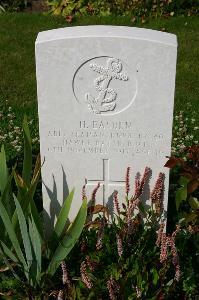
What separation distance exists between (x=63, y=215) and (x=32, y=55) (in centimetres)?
442

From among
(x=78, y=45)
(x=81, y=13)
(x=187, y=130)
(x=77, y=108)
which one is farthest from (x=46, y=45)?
(x=81, y=13)

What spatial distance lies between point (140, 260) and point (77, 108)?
1011 millimetres

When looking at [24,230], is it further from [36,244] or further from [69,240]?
[69,240]

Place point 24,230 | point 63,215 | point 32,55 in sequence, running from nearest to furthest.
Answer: point 24,230 < point 63,215 < point 32,55

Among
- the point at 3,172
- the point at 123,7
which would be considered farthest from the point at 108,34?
the point at 123,7

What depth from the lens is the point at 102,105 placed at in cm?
347

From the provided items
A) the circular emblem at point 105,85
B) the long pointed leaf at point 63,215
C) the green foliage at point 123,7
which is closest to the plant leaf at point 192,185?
the circular emblem at point 105,85

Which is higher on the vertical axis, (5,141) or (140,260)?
(5,141)

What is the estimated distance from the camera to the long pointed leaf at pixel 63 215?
10.9 ft

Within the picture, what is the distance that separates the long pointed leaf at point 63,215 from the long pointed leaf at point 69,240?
11cm

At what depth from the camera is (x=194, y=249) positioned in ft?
12.6

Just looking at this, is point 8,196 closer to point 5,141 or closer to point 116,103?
point 116,103

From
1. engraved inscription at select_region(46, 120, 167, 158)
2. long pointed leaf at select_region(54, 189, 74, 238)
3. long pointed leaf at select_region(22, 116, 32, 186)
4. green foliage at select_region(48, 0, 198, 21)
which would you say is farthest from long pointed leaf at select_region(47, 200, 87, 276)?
green foliage at select_region(48, 0, 198, 21)

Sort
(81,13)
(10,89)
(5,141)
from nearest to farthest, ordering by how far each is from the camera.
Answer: (5,141) < (10,89) < (81,13)
